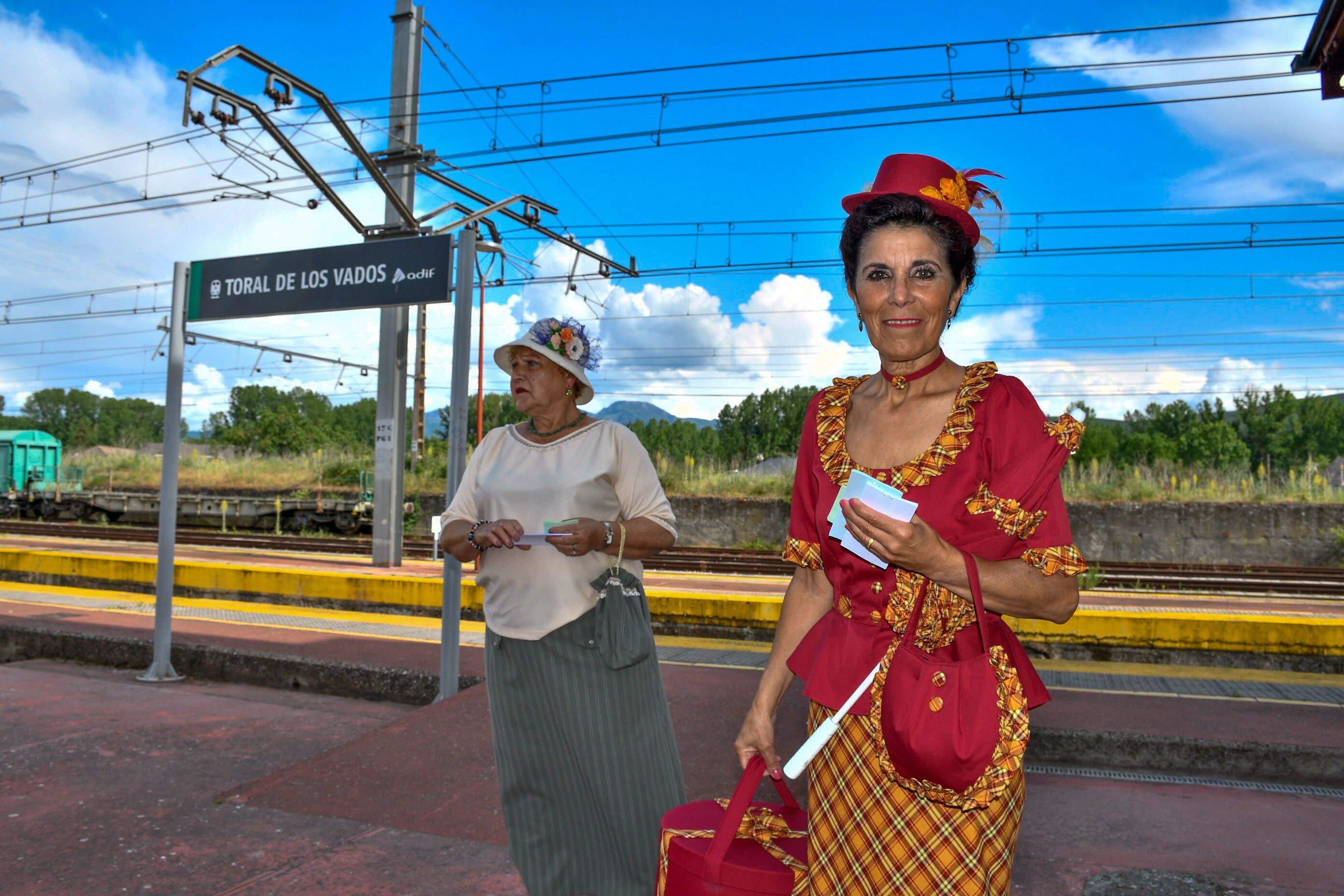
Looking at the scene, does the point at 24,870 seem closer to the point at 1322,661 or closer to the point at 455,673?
the point at 455,673

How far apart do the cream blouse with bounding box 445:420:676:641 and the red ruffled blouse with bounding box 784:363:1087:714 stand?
1.31 metres

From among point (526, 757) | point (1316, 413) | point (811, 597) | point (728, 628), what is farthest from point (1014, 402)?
point (1316, 413)

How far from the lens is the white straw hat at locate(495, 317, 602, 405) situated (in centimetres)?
305

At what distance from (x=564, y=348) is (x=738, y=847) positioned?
1.80 m

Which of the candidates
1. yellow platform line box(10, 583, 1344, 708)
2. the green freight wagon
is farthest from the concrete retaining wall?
the green freight wagon

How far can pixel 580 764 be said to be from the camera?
9.57 ft

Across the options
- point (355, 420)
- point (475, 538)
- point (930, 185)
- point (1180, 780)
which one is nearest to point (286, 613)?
point (475, 538)

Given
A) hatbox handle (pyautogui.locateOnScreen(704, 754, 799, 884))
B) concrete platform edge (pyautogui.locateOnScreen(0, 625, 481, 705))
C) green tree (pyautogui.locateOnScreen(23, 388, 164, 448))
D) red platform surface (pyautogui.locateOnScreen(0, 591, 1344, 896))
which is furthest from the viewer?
green tree (pyautogui.locateOnScreen(23, 388, 164, 448))

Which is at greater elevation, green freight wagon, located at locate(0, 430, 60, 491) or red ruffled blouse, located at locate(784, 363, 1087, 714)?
green freight wagon, located at locate(0, 430, 60, 491)

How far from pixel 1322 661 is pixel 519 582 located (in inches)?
278

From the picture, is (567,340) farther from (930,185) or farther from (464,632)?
(464,632)

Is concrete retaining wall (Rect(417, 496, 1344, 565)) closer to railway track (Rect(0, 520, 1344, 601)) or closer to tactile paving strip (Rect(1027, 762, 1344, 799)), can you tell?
railway track (Rect(0, 520, 1344, 601))

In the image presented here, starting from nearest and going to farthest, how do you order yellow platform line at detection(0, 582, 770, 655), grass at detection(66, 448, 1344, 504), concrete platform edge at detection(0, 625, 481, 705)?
concrete platform edge at detection(0, 625, 481, 705) < yellow platform line at detection(0, 582, 770, 655) < grass at detection(66, 448, 1344, 504)

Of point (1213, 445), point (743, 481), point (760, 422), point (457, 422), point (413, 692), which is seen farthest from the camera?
point (760, 422)
